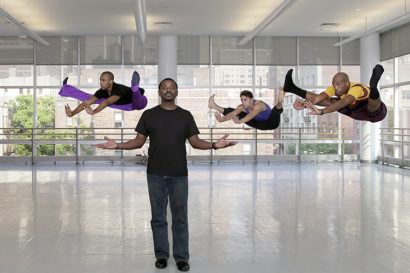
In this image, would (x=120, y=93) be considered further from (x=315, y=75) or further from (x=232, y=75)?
(x=315, y=75)

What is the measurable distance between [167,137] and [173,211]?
0.63 meters

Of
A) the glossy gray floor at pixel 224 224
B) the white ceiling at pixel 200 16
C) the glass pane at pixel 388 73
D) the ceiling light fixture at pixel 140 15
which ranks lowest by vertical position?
the glossy gray floor at pixel 224 224

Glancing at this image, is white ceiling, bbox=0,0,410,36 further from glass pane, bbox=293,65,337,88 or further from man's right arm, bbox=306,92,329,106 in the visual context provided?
man's right arm, bbox=306,92,329,106

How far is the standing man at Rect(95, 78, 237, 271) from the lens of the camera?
165 inches

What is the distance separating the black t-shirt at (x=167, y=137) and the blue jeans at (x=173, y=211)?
3.3 inches

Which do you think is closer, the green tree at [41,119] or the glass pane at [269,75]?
the green tree at [41,119]

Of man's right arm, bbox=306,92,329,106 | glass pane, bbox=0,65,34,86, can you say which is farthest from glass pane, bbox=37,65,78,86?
man's right arm, bbox=306,92,329,106

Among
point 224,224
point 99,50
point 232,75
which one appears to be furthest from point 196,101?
point 224,224

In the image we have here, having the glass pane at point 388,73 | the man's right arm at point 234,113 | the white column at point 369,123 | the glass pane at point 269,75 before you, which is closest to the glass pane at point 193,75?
the glass pane at point 269,75

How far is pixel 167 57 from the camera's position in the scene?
14.6 m

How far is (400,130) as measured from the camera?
13.9 meters

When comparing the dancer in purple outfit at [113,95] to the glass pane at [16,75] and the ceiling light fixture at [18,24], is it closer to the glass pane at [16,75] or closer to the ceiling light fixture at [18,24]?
the ceiling light fixture at [18,24]

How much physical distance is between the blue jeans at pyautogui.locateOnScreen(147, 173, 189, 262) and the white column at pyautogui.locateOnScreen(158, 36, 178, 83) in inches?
413

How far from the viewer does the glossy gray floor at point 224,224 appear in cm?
437
